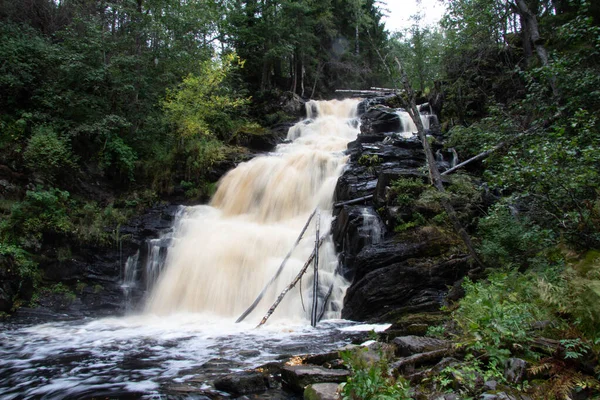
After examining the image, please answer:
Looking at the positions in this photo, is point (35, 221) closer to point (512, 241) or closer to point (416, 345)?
point (416, 345)

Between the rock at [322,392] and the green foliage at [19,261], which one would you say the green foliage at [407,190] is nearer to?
the rock at [322,392]

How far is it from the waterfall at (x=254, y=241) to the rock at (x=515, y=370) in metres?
6.57

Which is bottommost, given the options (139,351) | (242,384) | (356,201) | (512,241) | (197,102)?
(139,351)

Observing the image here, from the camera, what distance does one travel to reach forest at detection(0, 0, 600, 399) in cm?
435

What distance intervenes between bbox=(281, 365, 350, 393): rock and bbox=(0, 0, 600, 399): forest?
1.13m

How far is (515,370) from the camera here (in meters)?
3.45

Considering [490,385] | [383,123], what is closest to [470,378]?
[490,385]

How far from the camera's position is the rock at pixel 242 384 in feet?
16.2

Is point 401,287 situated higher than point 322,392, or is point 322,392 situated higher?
point 322,392

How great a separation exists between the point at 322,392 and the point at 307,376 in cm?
71

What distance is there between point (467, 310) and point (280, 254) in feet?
25.0

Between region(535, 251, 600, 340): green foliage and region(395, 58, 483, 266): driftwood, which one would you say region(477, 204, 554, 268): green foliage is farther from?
region(535, 251, 600, 340): green foliage

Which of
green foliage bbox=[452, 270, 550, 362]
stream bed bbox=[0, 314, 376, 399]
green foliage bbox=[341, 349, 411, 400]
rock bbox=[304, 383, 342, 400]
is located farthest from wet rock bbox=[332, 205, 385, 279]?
green foliage bbox=[341, 349, 411, 400]

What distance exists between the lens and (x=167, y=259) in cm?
1341
